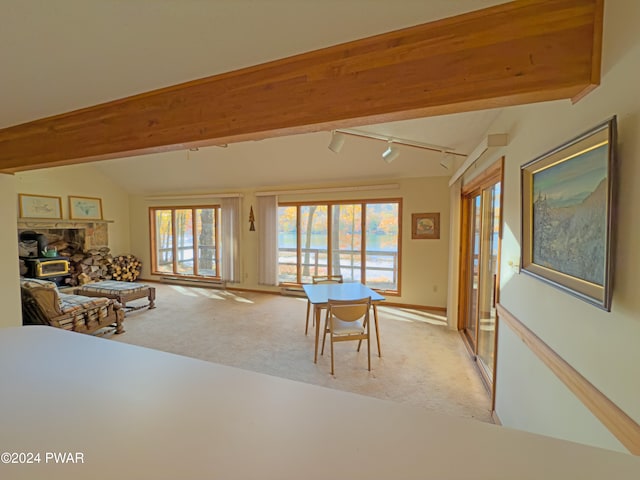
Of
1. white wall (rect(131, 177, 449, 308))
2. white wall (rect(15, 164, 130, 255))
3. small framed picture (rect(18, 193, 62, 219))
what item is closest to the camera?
white wall (rect(131, 177, 449, 308))

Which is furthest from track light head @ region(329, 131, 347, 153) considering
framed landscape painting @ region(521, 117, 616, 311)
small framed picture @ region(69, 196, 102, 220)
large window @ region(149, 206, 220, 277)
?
small framed picture @ region(69, 196, 102, 220)

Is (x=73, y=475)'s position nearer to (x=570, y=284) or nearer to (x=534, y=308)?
(x=570, y=284)

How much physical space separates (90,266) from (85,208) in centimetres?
130

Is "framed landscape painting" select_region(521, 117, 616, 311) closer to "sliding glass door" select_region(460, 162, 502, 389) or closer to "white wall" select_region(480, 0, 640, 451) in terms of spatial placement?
"white wall" select_region(480, 0, 640, 451)

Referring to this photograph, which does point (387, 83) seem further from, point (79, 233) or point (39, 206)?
point (79, 233)

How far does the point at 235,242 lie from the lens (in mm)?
6230

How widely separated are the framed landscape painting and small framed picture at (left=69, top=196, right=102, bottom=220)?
794 centimetres

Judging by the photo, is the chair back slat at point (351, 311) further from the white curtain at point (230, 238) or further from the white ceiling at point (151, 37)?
the white curtain at point (230, 238)

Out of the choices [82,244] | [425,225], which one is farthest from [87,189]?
[425,225]

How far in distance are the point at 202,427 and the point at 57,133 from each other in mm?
2399

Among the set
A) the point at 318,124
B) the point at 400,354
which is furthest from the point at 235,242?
the point at 318,124

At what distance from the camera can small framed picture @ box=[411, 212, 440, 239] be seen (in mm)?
4766

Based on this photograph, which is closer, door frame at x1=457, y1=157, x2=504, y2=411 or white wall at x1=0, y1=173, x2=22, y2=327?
white wall at x1=0, y1=173, x2=22, y2=327

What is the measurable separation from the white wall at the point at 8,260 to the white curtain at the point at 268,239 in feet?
12.1
